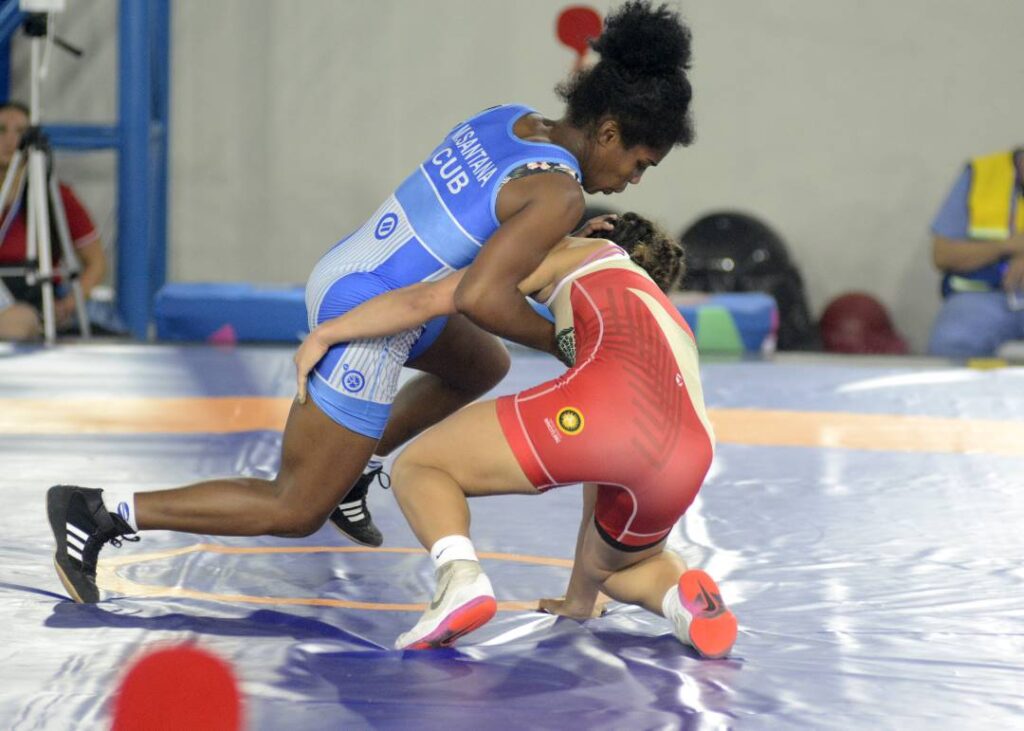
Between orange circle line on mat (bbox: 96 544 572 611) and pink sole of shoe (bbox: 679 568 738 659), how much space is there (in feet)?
1.13

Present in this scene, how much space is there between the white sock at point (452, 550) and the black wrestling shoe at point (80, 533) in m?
0.61

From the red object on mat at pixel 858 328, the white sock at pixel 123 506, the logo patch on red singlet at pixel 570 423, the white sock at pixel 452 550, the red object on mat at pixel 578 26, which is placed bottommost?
the red object on mat at pixel 858 328

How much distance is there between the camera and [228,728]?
175 cm

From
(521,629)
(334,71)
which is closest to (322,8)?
(334,71)

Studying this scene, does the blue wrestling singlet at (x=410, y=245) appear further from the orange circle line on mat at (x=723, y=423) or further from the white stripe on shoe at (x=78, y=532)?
the orange circle line on mat at (x=723, y=423)

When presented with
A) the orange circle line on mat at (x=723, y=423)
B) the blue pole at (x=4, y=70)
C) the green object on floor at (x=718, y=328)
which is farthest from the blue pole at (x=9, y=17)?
the green object on floor at (x=718, y=328)

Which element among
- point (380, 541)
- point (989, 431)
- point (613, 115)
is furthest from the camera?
point (989, 431)

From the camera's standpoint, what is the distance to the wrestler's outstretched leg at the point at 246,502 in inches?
95.4

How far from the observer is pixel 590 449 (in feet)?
7.24

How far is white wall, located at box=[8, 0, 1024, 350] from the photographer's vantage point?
764 cm

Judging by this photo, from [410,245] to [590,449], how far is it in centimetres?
51

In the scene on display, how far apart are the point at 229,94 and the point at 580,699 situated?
6.38 metres

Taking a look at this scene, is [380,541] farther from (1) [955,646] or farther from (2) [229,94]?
(2) [229,94]

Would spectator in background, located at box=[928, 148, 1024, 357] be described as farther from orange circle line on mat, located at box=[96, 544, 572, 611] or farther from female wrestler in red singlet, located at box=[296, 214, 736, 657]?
female wrestler in red singlet, located at box=[296, 214, 736, 657]
